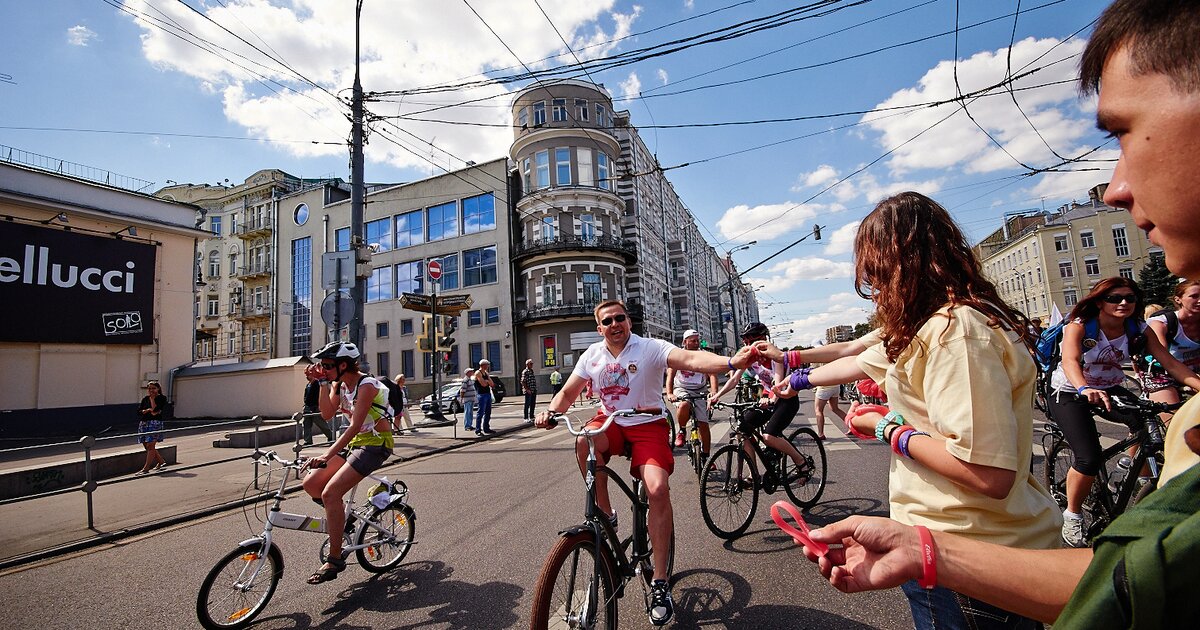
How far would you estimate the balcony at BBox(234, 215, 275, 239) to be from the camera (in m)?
45.4

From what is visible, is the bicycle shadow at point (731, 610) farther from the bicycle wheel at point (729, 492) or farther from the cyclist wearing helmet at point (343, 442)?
the cyclist wearing helmet at point (343, 442)

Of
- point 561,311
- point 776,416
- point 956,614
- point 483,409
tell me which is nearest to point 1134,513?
point 956,614

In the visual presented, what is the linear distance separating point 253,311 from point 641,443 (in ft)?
169

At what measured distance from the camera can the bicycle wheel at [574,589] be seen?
2707mm

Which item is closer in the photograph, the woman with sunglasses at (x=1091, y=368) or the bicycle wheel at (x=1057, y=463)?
the woman with sunglasses at (x=1091, y=368)

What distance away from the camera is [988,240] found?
6625cm

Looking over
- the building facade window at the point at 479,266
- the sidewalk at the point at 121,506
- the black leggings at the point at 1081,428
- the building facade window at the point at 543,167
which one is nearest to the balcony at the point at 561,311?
the building facade window at the point at 479,266

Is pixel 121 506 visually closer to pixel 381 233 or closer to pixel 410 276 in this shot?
pixel 410 276

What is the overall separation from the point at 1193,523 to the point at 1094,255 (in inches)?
2665

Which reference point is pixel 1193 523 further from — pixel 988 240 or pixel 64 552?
pixel 988 240

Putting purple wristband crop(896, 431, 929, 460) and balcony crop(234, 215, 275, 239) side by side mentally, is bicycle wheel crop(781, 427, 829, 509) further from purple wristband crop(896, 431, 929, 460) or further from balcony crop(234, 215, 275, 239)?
balcony crop(234, 215, 275, 239)

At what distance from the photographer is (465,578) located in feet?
14.1

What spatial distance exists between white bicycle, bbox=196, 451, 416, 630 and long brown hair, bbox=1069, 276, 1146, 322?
19.2ft

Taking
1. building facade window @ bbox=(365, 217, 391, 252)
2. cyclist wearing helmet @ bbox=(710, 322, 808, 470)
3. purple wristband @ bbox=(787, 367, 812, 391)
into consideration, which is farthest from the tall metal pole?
building facade window @ bbox=(365, 217, 391, 252)
